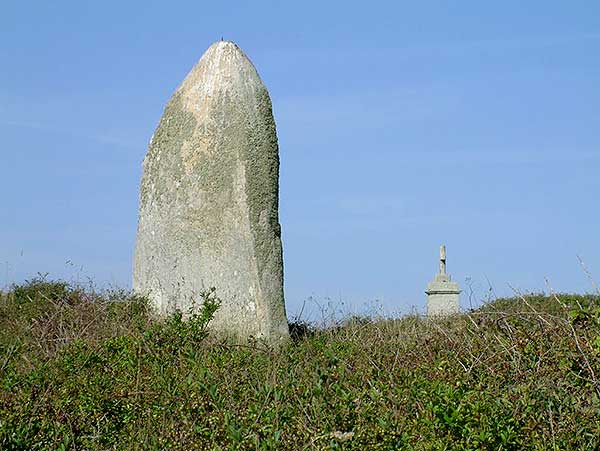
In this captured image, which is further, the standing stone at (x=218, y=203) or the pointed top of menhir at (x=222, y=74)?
the pointed top of menhir at (x=222, y=74)

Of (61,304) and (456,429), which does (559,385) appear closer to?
(456,429)

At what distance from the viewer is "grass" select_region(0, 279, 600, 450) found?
18.3ft

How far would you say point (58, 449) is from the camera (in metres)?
5.88

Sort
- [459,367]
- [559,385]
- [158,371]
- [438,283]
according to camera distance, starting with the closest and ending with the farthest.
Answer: [559,385]
[459,367]
[158,371]
[438,283]

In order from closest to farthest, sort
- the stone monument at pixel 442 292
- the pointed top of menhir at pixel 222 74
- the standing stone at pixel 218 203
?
the standing stone at pixel 218 203 < the pointed top of menhir at pixel 222 74 < the stone monument at pixel 442 292

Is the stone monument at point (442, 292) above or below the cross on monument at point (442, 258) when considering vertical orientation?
below

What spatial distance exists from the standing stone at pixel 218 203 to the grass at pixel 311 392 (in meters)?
0.83

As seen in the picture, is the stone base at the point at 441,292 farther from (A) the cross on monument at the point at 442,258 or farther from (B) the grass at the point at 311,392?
(B) the grass at the point at 311,392

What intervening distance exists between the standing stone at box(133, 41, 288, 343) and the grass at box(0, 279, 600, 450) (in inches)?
32.7

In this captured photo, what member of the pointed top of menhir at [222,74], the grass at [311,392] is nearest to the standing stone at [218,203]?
the pointed top of menhir at [222,74]

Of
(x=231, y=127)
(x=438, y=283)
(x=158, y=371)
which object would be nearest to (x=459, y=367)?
(x=158, y=371)

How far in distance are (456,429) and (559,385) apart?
1615 mm

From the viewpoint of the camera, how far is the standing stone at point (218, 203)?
11.4 meters

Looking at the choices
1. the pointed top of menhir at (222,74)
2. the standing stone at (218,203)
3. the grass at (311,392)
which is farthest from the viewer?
the pointed top of menhir at (222,74)
